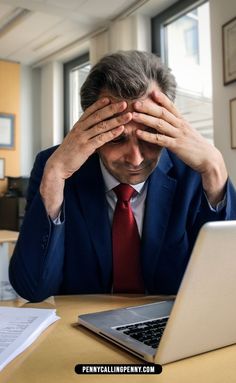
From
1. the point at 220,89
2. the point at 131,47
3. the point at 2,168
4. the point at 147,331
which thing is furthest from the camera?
the point at 2,168

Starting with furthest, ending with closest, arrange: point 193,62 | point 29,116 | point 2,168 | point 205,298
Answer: point 29,116 < point 2,168 < point 193,62 < point 205,298

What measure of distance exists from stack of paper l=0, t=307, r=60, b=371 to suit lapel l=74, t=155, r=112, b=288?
0.31 metres

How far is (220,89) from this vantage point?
2.84 metres

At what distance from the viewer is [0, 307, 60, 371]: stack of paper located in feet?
1.94

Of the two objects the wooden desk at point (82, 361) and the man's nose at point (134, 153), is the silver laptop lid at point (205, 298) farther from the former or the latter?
the man's nose at point (134, 153)

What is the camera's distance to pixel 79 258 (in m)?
1.11

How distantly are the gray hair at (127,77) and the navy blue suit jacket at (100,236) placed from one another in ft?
0.69

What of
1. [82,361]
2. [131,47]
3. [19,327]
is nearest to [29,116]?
[131,47]

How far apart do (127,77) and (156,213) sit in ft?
1.26

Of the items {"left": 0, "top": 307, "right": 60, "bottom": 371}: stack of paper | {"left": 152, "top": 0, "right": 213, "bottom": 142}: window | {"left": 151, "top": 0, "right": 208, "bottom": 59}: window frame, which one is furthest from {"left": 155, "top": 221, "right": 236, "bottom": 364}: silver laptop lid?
{"left": 151, "top": 0, "right": 208, "bottom": 59}: window frame

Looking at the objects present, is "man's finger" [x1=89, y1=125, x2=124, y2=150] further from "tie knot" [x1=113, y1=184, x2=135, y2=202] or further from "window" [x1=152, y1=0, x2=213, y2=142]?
"window" [x1=152, y1=0, x2=213, y2=142]

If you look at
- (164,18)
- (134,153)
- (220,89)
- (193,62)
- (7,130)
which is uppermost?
(164,18)

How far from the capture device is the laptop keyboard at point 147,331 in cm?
60

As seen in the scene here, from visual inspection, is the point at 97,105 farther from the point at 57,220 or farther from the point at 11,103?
the point at 11,103
